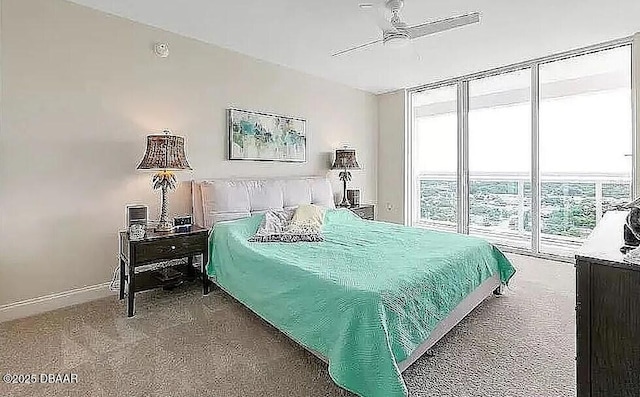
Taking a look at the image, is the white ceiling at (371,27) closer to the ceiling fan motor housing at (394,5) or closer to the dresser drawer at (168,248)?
the ceiling fan motor housing at (394,5)

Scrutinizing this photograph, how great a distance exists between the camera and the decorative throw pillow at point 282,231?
3.03 m

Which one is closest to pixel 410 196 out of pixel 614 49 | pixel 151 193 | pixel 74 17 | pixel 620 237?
pixel 614 49

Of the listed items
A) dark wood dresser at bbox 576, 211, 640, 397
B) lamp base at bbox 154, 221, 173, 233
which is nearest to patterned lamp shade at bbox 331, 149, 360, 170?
lamp base at bbox 154, 221, 173, 233

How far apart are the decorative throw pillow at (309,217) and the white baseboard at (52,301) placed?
177 cm

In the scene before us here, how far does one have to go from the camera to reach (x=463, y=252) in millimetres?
2604

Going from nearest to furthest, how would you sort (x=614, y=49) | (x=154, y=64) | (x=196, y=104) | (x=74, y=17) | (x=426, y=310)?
(x=426, y=310)
(x=74, y=17)
(x=154, y=64)
(x=196, y=104)
(x=614, y=49)

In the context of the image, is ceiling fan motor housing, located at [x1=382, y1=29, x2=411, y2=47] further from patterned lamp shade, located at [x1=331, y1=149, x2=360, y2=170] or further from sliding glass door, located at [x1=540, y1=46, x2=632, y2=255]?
sliding glass door, located at [x1=540, y1=46, x2=632, y2=255]

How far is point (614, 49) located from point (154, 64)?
16.1ft

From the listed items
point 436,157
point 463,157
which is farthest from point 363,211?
point 463,157

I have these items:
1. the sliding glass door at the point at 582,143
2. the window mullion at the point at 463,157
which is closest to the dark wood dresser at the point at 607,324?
the sliding glass door at the point at 582,143

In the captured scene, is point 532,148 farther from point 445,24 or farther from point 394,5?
point 394,5

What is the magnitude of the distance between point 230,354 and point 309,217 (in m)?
1.57

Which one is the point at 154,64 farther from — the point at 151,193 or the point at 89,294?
the point at 89,294

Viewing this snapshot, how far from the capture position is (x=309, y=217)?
11.5ft
